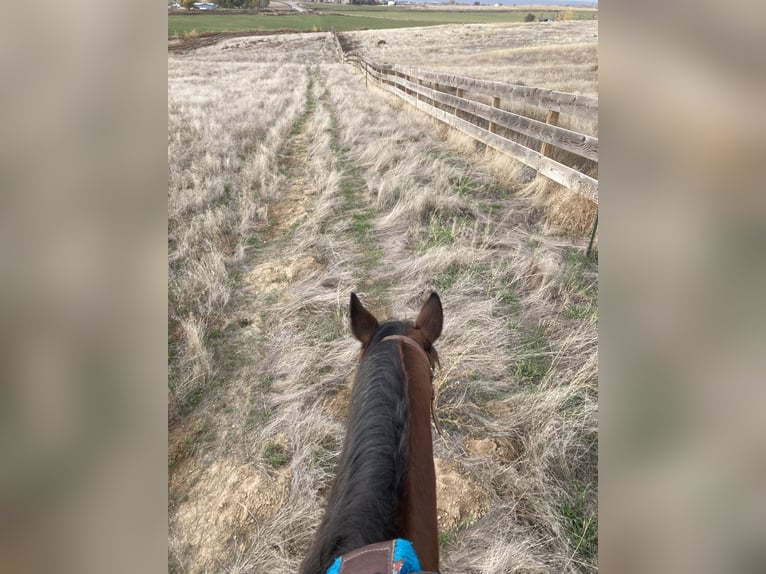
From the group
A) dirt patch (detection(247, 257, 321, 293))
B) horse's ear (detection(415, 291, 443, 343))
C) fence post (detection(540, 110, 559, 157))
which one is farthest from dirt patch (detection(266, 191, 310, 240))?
horse's ear (detection(415, 291, 443, 343))

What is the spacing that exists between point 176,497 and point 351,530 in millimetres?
1967

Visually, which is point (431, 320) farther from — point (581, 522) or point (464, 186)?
point (464, 186)

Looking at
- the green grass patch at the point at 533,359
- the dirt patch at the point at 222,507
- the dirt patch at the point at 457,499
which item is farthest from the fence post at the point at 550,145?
the dirt patch at the point at 222,507

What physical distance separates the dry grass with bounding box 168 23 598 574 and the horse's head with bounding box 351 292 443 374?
1113mm

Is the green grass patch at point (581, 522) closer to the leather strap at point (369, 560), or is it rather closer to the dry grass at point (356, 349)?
the dry grass at point (356, 349)

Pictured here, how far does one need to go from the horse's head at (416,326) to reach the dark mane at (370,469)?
26cm

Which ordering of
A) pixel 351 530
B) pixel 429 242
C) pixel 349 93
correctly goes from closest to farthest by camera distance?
pixel 351 530
pixel 429 242
pixel 349 93

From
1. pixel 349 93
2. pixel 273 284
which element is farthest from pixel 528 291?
pixel 349 93

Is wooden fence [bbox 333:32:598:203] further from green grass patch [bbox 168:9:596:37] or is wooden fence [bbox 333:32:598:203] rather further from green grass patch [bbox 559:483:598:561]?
green grass patch [bbox 168:9:596:37]

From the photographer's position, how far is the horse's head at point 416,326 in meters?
1.72
